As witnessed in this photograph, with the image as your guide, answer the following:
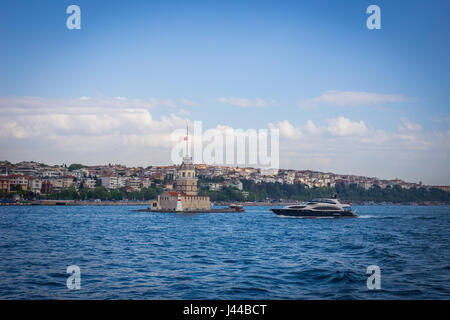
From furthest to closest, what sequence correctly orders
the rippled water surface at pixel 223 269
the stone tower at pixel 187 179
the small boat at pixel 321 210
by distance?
the stone tower at pixel 187 179 → the small boat at pixel 321 210 → the rippled water surface at pixel 223 269

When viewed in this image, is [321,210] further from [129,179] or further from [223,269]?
[129,179]

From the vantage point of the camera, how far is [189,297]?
12195 millimetres

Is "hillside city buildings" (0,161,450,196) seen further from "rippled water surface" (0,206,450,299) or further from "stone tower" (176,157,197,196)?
"rippled water surface" (0,206,450,299)

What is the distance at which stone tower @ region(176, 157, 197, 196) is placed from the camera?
284 feet

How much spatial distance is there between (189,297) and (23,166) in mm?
153951

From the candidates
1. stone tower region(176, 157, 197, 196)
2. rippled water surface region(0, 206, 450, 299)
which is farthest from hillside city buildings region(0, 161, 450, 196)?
rippled water surface region(0, 206, 450, 299)

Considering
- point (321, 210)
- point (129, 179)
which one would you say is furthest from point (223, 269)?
point (129, 179)

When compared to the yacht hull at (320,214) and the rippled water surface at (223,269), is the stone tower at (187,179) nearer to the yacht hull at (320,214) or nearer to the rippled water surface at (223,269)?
the yacht hull at (320,214)

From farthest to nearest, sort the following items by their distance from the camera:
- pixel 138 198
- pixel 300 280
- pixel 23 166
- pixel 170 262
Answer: pixel 23 166
pixel 138 198
pixel 170 262
pixel 300 280

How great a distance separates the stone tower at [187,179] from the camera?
86562mm

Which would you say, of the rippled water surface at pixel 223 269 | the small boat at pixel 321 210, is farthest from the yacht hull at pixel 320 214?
the rippled water surface at pixel 223 269

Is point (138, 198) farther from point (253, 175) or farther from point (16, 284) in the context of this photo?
point (16, 284)

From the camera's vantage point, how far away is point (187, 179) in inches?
3410
